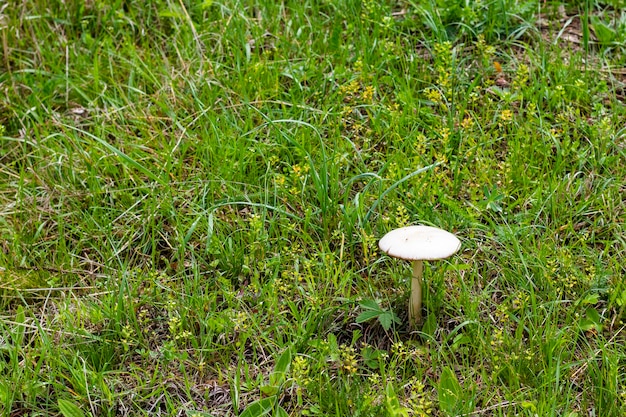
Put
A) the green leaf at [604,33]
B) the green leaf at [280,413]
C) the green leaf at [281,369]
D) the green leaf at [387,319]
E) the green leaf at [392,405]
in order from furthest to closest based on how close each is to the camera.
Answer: the green leaf at [604,33] < the green leaf at [387,319] < the green leaf at [281,369] < the green leaf at [280,413] < the green leaf at [392,405]

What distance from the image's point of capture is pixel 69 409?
304cm

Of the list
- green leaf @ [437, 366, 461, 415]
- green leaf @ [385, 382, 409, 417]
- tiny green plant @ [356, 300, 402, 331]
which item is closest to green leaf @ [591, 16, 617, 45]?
tiny green plant @ [356, 300, 402, 331]

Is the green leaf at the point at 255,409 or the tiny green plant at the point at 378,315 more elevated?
the tiny green plant at the point at 378,315

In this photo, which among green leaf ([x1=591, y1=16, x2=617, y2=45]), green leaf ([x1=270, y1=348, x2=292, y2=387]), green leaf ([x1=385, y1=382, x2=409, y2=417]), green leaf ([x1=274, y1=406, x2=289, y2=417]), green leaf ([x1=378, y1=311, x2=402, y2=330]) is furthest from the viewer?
green leaf ([x1=591, y1=16, x2=617, y2=45])

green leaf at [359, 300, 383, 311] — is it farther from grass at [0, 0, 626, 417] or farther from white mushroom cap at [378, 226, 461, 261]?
white mushroom cap at [378, 226, 461, 261]

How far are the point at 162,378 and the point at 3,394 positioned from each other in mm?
596

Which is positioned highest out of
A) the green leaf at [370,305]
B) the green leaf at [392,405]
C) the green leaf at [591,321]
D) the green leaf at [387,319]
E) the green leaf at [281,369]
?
the green leaf at [370,305]

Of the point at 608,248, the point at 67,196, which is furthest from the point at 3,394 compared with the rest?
the point at 608,248

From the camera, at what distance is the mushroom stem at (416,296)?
3177 mm

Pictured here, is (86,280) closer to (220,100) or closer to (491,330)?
(220,100)

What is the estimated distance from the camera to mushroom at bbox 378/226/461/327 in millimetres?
2936

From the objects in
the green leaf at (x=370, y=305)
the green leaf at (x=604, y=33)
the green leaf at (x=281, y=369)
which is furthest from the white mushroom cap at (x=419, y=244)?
the green leaf at (x=604, y=33)

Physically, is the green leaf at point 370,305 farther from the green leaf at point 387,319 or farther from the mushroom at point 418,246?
the mushroom at point 418,246

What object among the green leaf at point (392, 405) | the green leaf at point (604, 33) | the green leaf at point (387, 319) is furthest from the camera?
the green leaf at point (604, 33)
